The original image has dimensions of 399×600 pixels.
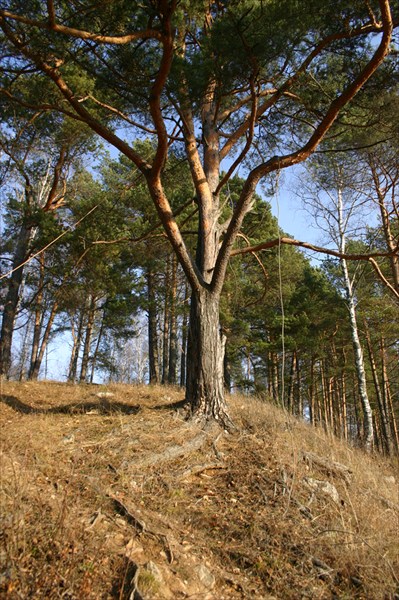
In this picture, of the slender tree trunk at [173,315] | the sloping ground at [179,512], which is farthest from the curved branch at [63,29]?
the slender tree trunk at [173,315]

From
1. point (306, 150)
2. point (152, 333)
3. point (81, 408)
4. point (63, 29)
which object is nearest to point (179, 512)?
point (81, 408)

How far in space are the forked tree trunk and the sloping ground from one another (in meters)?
0.31

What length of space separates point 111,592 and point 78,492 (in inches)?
46.7

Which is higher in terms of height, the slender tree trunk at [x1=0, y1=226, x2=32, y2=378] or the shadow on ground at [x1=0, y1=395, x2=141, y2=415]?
the slender tree trunk at [x1=0, y1=226, x2=32, y2=378]

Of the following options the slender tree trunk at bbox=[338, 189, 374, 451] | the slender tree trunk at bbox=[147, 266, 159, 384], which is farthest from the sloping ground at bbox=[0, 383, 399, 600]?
the slender tree trunk at bbox=[147, 266, 159, 384]

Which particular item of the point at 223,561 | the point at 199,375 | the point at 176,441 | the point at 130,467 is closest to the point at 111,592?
the point at 223,561

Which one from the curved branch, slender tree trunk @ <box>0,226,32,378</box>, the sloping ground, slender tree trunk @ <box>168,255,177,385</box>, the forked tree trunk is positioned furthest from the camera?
slender tree trunk @ <box>168,255,177,385</box>

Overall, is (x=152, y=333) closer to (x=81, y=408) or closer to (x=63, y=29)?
(x=81, y=408)

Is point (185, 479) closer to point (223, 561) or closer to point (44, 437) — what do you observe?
point (223, 561)

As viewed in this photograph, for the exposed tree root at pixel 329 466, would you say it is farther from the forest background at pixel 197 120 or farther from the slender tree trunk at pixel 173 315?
the slender tree trunk at pixel 173 315

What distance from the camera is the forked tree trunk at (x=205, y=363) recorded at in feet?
18.4

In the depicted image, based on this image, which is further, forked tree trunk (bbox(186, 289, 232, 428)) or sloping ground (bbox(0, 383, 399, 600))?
forked tree trunk (bbox(186, 289, 232, 428))

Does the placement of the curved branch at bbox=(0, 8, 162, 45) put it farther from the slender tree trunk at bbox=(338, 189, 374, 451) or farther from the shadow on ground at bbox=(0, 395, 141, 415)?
the slender tree trunk at bbox=(338, 189, 374, 451)

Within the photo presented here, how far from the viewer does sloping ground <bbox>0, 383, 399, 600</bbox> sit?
108 inches
